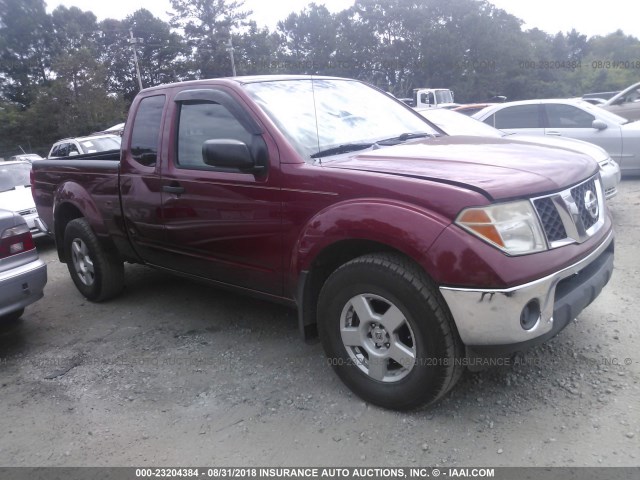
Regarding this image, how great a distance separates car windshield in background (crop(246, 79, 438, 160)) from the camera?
10.9 feet

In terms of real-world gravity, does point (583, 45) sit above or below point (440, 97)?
above

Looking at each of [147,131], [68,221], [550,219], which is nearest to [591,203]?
[550,219]

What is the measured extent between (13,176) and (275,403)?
7.87m

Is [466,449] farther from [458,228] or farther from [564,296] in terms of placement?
[458,228]

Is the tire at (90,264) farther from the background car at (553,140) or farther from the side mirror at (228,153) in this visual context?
the background car at (553,140)

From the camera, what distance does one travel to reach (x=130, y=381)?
354cm

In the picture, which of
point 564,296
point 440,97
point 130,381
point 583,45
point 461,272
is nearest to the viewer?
point 461,272

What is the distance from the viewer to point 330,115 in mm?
3570

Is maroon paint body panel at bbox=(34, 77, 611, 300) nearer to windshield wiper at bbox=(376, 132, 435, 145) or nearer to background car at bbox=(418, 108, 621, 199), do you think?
windshield wiper at bbox=(376, 132, 435, 145)

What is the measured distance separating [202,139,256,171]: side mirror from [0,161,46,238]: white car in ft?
17.5

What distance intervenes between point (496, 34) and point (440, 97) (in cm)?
2747

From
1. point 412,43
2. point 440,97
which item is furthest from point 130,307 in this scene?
point 412,43

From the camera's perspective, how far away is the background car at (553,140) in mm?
5961

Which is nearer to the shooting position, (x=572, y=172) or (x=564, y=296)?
(x=564, y=296)
